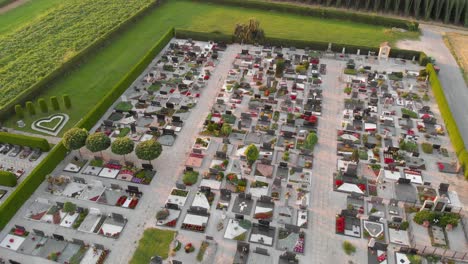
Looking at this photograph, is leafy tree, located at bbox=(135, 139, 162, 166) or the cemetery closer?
the cemetery

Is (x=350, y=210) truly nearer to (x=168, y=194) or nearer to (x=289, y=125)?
(x=289, y=125)

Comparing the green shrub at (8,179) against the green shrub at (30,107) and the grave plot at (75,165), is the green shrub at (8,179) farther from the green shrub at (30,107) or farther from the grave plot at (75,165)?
the green shrub at (30,107)

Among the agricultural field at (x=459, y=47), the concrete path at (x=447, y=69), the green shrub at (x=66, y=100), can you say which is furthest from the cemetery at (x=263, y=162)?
the agricultural field at (x=459, y=47)

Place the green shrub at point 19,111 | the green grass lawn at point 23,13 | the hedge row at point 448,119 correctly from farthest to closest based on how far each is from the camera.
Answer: the green grass lawn at point 23,13 → the green shrub at point 19,111 → the hedge row at point 448,119

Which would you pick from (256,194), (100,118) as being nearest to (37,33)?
(100,118)

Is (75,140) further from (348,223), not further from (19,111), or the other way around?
(348,223)

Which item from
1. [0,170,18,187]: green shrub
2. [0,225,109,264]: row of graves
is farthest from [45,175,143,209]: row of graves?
[0,225,109,264]: row of graves

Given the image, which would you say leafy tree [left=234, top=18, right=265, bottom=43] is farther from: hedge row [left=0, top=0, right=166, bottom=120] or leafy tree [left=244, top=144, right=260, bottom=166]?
leafy tree [left=244, top=144, right=260, bottom=166]
